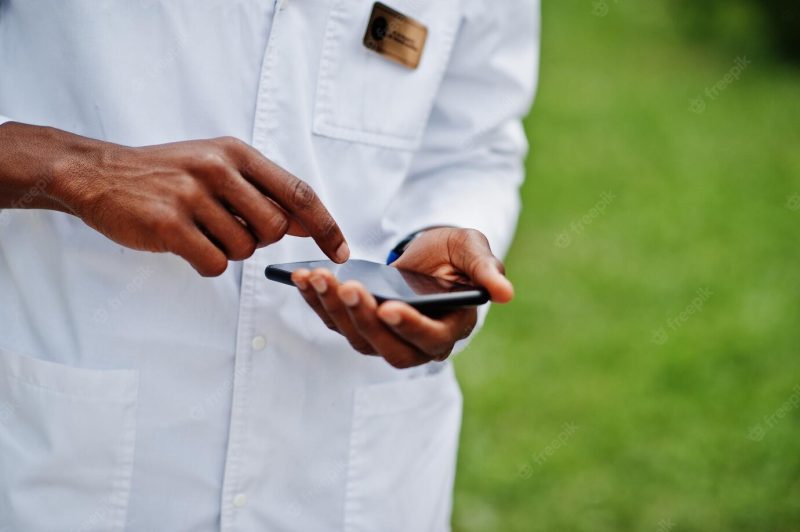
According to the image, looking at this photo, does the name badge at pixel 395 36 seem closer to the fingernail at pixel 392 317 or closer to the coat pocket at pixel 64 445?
the fingernail at pixel 392 317

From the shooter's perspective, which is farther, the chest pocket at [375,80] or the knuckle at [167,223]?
the chest pocket at [375,80]

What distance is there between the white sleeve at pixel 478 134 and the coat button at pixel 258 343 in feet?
1.26

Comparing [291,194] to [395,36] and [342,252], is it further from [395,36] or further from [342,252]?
[395,36]

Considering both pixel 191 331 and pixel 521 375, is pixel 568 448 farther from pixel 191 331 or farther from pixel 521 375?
pixel 191 331

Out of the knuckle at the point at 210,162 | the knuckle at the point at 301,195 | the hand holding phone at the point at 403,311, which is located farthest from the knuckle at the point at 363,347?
the knuckle at the point at 210,162

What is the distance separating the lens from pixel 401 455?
5.65 feet

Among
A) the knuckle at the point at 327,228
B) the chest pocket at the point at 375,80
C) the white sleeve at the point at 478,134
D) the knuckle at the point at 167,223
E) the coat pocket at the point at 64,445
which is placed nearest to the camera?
the knuckle at the point at 167,223

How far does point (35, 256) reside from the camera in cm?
146

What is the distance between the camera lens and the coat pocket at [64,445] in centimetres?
144

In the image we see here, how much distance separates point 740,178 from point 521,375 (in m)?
3.23

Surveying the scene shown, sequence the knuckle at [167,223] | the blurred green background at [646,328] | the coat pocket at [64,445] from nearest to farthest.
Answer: the knuckle at [167,223] → the coat pocket at [64,445] → the blurred green background at [646,328]

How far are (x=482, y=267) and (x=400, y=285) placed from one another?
14 cm

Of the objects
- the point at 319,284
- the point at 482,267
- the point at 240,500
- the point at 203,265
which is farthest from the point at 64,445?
the point at 482,267

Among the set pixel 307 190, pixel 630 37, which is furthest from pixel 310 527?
pixel 630 37
